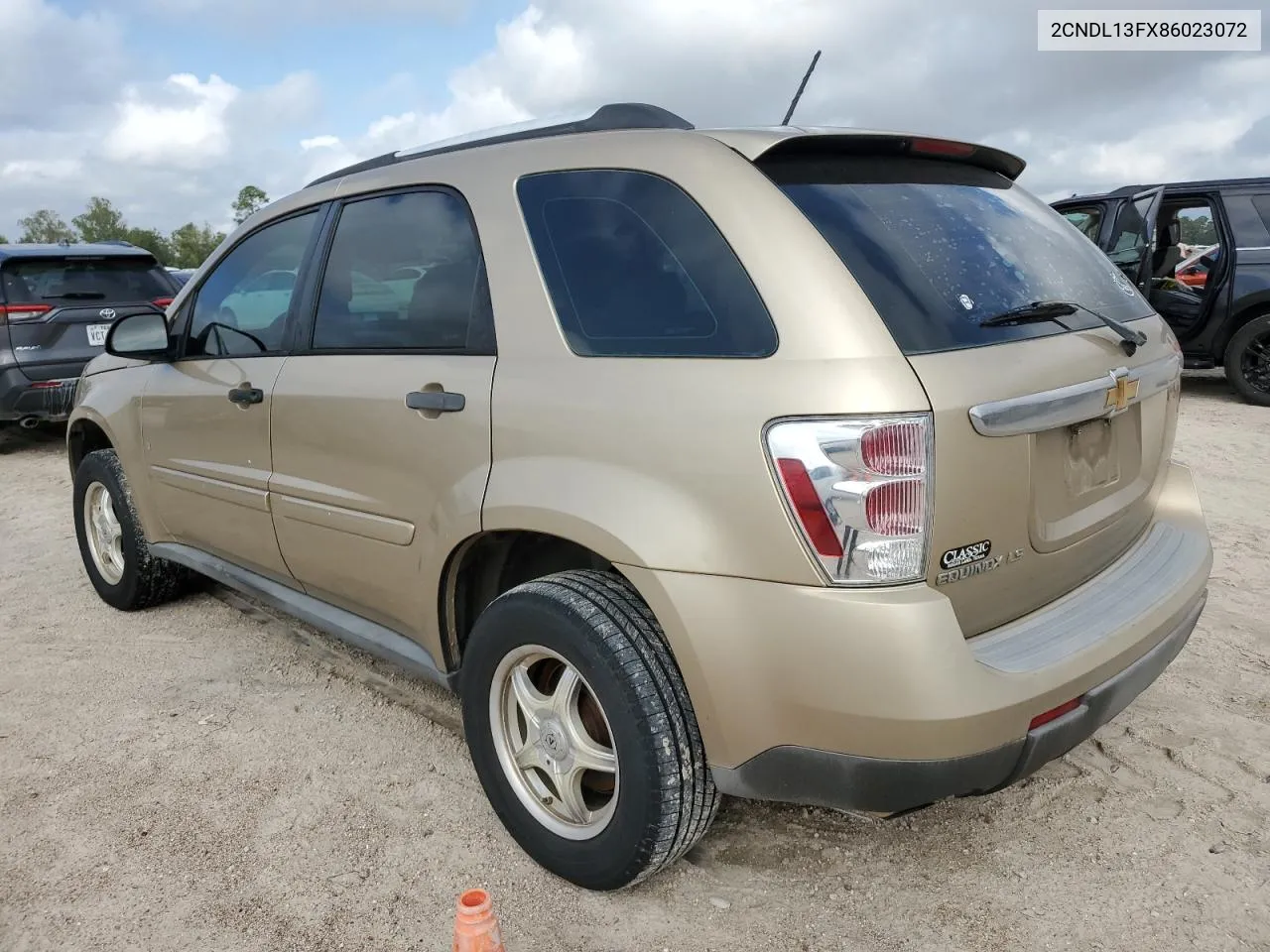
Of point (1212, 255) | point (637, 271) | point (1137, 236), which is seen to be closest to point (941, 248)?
point (637, 271)

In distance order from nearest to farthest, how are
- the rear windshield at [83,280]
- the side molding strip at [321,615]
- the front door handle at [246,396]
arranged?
1. the side molding strip at [321,615]
2. the front door handle at [246,396]
3. the rear windshield at [83,280]

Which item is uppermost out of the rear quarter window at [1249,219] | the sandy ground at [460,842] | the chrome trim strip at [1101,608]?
the rear quarter window at [1249,219]

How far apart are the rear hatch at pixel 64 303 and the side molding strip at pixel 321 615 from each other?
496 centimetres

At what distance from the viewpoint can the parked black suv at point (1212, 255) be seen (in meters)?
8.27

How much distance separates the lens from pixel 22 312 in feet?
25.6

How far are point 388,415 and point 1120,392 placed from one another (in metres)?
1.85

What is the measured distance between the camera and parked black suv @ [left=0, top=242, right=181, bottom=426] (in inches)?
306

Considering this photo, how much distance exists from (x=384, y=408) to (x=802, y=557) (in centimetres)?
134

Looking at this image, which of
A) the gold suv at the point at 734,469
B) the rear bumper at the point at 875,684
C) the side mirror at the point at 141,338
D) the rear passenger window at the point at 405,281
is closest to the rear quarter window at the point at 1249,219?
the gold suv at the point at 734,469

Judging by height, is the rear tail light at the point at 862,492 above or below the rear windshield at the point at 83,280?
below

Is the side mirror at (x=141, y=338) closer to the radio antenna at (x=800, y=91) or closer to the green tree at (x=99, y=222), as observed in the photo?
the radio antenna at (x=800, y=91)

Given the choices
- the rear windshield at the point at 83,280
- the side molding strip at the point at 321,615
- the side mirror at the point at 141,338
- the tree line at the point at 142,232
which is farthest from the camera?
the tree line at the point at 142,232

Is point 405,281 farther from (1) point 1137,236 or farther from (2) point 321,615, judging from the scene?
(1) point 1137,236

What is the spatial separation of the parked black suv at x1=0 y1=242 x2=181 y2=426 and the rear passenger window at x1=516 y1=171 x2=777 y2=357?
21.5ft
